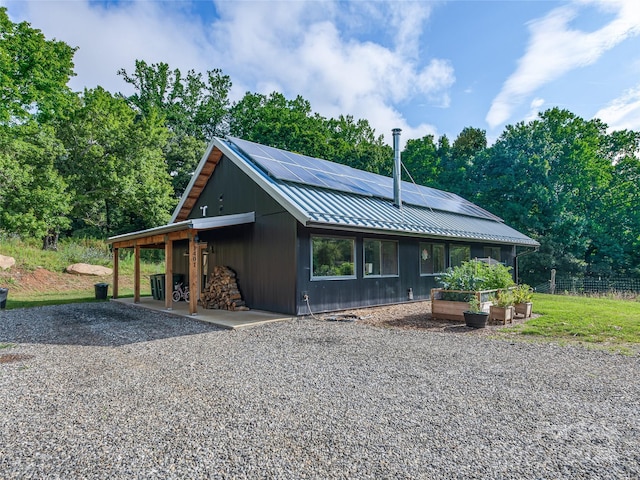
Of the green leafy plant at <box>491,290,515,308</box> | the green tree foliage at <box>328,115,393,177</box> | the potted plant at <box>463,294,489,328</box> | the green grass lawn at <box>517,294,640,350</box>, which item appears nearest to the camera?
the green grass lawn at <box>517,294,640,350</box>

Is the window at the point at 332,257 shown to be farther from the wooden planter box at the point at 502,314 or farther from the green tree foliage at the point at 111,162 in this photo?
the green tree foliage at the point at 111,162

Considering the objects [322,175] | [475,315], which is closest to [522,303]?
[475,315]

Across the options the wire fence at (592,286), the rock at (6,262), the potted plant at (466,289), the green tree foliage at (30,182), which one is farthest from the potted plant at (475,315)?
the green tree foliage at (30,182)

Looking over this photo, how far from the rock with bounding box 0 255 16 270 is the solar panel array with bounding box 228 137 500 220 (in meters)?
10.9

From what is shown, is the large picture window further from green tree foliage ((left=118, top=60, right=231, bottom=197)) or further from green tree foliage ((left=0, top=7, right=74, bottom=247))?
green tree foliage ((left=118, top=60, right=231, bottom=197))

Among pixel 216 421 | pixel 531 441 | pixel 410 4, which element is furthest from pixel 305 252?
pixel 410 4

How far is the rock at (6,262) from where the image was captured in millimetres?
14641

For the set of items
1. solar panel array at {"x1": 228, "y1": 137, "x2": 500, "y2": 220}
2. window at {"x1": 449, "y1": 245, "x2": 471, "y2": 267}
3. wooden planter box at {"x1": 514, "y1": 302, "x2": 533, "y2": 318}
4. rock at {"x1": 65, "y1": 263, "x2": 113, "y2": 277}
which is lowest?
wooden planter box at {"x1": 514, "y1": 302, "x2": 533, "y2": 318}

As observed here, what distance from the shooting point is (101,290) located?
12.5 meters

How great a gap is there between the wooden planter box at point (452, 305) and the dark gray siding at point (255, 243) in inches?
122

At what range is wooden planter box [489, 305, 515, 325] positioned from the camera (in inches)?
292

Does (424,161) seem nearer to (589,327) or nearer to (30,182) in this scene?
(589,327)

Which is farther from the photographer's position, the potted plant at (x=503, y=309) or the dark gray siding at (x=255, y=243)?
the dark gray siding at (x=255, y=243)

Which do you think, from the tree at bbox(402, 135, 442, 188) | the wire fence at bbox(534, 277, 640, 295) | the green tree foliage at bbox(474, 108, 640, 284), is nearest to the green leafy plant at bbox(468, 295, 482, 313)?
the wire fence at bbox(534, 277, 640, 295)
